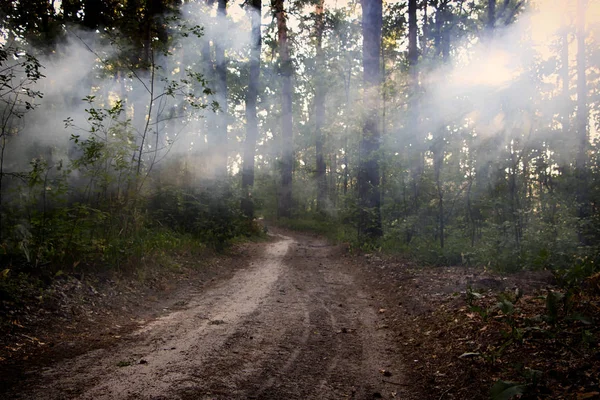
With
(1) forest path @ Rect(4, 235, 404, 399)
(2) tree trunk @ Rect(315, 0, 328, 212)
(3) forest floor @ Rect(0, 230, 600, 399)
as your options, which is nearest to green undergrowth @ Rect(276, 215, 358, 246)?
(2) tree trunk @ Rect(315, 0, 328, 212)

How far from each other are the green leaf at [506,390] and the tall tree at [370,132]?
31.9 feet

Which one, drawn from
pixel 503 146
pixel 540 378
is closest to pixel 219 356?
pixel 540 378

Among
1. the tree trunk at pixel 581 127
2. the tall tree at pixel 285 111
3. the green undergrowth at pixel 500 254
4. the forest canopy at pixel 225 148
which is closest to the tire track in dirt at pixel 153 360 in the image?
the forest canopy at pixel 225 148

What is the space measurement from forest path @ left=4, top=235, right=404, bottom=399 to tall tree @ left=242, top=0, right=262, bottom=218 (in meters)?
9.71

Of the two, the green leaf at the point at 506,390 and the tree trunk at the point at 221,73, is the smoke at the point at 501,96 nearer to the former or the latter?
the green leaf at the point at 506,390

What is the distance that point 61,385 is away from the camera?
3188mm

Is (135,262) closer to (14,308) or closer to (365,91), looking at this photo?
(14,308)

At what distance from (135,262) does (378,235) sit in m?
7.77

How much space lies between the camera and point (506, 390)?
8.96 feet

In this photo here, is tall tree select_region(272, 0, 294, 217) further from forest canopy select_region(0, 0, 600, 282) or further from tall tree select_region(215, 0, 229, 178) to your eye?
tall tree select_region(215, 0, 229, 178)

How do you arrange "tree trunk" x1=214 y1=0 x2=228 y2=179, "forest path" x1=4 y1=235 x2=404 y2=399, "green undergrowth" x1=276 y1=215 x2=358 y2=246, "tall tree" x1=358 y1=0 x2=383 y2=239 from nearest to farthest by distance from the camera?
1. "forest path" x1=4 y1=235 x2=404 y2=399
2. "tall tree" x1=358 y1=0 x2=383 y2=239
3. "tree trunk" x1=214 y1=0 x2=228 y2=179
4. "green undergrowth" x1=276 y1=215 x2=358 y2=246

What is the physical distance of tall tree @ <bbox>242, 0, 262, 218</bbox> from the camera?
54.0 feet

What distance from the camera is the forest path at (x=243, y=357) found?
10.5 ft

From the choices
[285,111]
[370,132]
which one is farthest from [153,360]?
[285,111]
